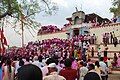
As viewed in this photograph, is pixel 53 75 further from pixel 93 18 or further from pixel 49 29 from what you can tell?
pixel 49 29

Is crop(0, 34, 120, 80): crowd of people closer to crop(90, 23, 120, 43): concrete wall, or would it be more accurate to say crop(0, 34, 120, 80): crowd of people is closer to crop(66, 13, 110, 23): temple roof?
A: crop(90, 23, 120, 43): concrete wall

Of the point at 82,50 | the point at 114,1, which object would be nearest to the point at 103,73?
the point at 114,1

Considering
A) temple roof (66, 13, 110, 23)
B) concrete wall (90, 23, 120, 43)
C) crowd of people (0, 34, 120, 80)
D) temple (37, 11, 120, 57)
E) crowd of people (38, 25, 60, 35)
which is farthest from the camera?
crowd of people (38, 25, 60, 35)

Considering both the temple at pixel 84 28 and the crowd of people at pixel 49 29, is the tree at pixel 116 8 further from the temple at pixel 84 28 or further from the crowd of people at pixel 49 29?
the crowd of people at pixel 49 29

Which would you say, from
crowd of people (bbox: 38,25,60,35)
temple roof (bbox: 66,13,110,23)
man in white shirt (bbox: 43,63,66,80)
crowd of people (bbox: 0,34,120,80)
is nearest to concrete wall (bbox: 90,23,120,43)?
temple roof (bbox: 66,13,110,23)

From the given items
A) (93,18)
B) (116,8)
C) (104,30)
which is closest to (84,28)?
(93,18)

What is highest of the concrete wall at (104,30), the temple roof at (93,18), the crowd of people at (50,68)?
the temple roof at (93,18)

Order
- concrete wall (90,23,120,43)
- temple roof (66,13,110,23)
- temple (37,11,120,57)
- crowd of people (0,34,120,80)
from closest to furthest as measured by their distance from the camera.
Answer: crowd of people (0,34,120,80) → concrete wall (90,23,120,43) → temple (37,11,120,57) → temple roof (66,13,110,23)

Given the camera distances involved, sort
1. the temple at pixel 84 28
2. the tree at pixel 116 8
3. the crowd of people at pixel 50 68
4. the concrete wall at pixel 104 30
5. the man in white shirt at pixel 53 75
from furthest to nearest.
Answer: the temple at pixel 84 28, the concrete wall at pixel 104 30, the tree at pixel 116 8, the man in white shirt at pixel 53 75, the crowd of people at pixel 50 68

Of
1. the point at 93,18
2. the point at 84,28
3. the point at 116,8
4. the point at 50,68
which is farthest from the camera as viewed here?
the point at 93,18

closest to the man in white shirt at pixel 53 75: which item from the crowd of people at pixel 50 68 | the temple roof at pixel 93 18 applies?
the crowd of people at pixel 50 68

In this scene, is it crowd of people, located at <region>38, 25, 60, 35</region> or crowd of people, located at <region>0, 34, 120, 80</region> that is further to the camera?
crowd of people, located at <region>38, 25, 60, 35</region>

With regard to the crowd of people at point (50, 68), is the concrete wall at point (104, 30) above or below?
above

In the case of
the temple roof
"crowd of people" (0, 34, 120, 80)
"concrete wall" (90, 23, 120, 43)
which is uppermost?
the temple roof
